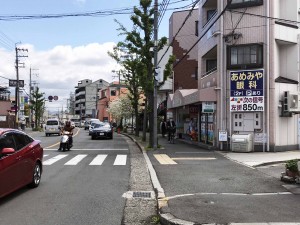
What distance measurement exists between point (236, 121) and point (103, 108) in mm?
89055

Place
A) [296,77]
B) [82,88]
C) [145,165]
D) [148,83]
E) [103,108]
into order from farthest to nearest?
[82,88]
[103,108]
[148,83]
[296,77]
[145,165]

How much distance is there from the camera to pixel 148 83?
22016 millimetres

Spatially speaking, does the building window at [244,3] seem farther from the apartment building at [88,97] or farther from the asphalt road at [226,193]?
the apartment building at [88,97]

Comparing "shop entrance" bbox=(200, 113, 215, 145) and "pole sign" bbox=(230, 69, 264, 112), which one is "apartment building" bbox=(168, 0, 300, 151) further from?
"shop entrance" bbox=(200, 113, 215, 145)

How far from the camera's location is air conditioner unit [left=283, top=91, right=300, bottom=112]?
62.0 feet

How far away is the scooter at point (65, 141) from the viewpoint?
812 inches

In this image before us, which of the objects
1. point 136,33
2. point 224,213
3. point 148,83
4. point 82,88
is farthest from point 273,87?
point 82,88

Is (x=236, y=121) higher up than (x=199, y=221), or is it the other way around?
(x=236, y=121)

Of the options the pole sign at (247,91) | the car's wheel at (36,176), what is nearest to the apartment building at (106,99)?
the pole sign at (247,91)

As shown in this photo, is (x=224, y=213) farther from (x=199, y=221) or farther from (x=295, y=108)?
(x=295, y=108)

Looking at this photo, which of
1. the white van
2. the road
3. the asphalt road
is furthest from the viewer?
the white van

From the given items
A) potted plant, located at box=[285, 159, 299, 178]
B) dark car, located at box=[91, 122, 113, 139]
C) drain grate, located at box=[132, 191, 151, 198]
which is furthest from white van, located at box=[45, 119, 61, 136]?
potted plant, located at box=[285, 159, 299, 178]

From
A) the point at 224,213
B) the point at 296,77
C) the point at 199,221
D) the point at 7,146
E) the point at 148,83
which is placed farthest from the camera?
the point at 148,83

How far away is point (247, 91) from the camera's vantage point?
63.2 feet
